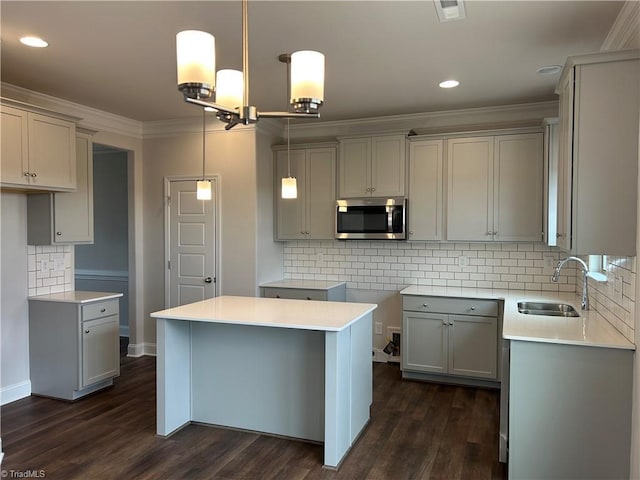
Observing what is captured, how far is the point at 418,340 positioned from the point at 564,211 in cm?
→ 216

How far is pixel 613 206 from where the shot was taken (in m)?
2.46

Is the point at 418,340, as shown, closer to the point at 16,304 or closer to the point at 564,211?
the point at 564,211

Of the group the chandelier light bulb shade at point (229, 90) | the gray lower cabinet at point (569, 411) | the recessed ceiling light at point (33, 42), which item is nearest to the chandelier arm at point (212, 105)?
the chandelier light bulb shade at point (229, 90)

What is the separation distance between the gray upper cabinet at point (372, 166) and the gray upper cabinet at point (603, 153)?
7.43 ft

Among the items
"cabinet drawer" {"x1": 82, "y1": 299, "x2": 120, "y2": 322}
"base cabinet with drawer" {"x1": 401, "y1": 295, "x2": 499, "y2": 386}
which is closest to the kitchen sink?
"base cabinet with drawer" {"x1": 401, "y1": 295, "x2": 499, "y2": 386}

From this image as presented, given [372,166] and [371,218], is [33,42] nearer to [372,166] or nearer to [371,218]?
[372,166]

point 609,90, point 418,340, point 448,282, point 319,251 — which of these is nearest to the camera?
point 609,90

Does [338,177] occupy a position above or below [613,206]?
above

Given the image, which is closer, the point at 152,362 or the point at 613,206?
the point at 613,206

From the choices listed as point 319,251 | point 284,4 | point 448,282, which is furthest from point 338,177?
point 284,4

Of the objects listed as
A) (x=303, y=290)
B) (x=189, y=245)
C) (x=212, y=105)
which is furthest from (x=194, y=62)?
(x=189, y=245)

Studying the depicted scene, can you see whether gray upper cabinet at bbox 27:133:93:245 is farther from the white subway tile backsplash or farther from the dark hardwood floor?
the dark hardwood floor

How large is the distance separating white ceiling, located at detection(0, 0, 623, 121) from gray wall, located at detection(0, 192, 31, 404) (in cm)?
111

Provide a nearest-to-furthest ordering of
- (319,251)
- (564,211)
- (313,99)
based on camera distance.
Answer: (313,99) < (564,211) < (319,251)
